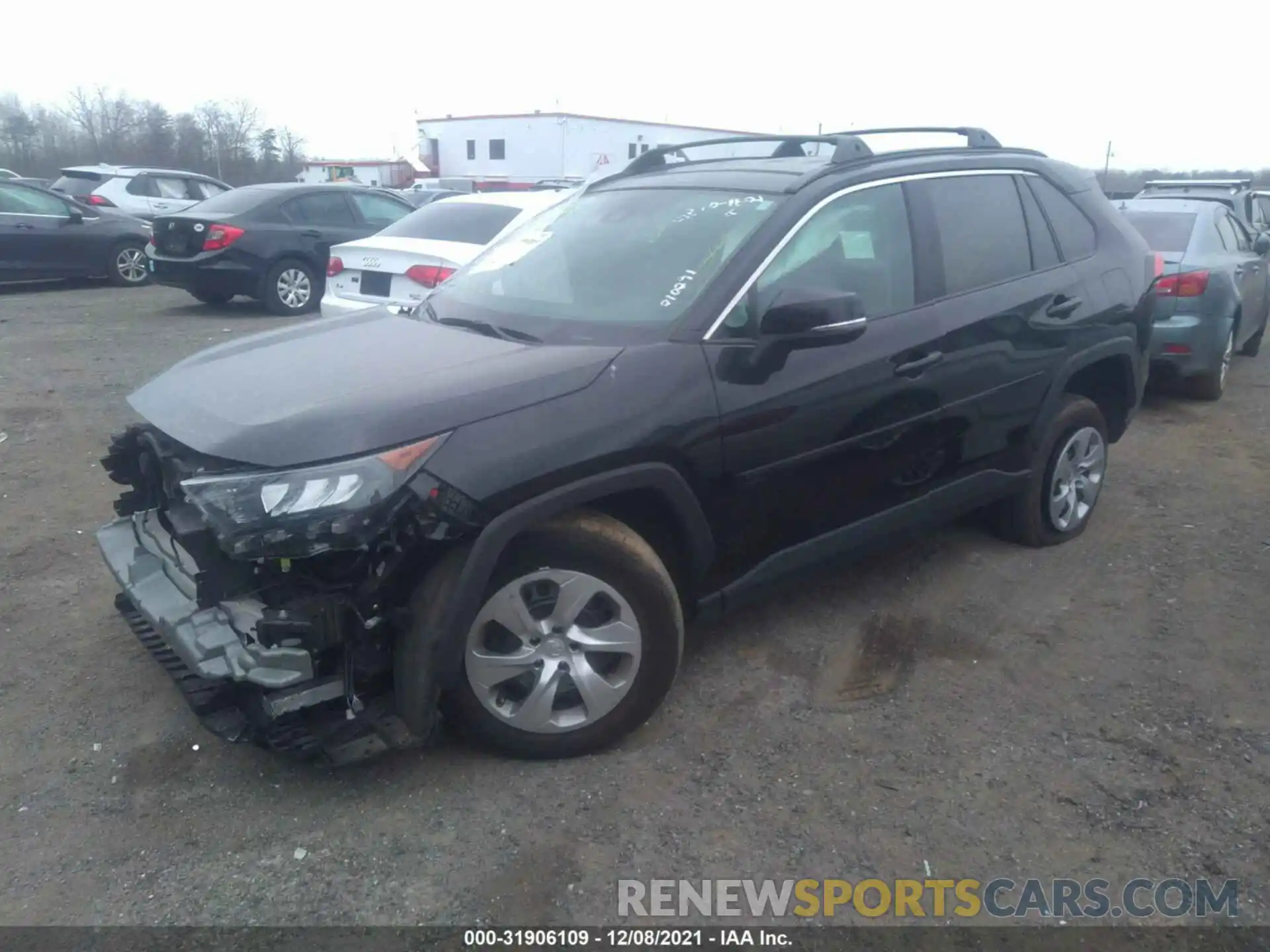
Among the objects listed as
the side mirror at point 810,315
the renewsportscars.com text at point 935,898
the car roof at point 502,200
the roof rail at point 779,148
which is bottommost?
the renewsportscars.com text at point 935,898

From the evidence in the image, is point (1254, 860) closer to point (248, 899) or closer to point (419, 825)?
point (419, 825)

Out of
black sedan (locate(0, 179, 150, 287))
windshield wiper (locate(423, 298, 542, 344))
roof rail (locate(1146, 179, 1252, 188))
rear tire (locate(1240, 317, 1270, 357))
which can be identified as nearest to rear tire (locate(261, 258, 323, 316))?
black sedan (locate(0, 179, 150, 287))

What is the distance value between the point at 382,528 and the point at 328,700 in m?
0.55

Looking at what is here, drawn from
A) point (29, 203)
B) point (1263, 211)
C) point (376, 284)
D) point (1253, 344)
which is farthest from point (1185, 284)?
point (29, 203)

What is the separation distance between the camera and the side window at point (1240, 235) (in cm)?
884

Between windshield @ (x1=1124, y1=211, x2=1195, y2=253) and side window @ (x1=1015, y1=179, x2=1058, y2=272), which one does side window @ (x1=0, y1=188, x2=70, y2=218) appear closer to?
windshield @ (x1=1124, y1=211, x2=1195, y2=253)

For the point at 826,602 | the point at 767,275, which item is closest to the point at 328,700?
the point at 767,275

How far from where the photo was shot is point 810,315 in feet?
10.8

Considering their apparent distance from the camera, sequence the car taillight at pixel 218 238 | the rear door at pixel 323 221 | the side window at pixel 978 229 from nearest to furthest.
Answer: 1. the side window at pixel 978 229
2. the car taillight at pixel 218 238
3. the rear door at pixel 323 221

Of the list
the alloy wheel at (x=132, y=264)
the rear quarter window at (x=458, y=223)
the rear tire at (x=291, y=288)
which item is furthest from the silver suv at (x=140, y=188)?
the rear quarter window at (x=458, y=223)

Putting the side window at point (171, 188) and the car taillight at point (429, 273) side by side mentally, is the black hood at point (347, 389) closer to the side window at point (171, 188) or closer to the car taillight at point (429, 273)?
the car taillight at point (429, 273)

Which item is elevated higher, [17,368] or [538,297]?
[538,297]

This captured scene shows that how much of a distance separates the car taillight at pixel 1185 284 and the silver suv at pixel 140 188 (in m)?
15.3

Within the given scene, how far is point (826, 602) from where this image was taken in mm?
4453
